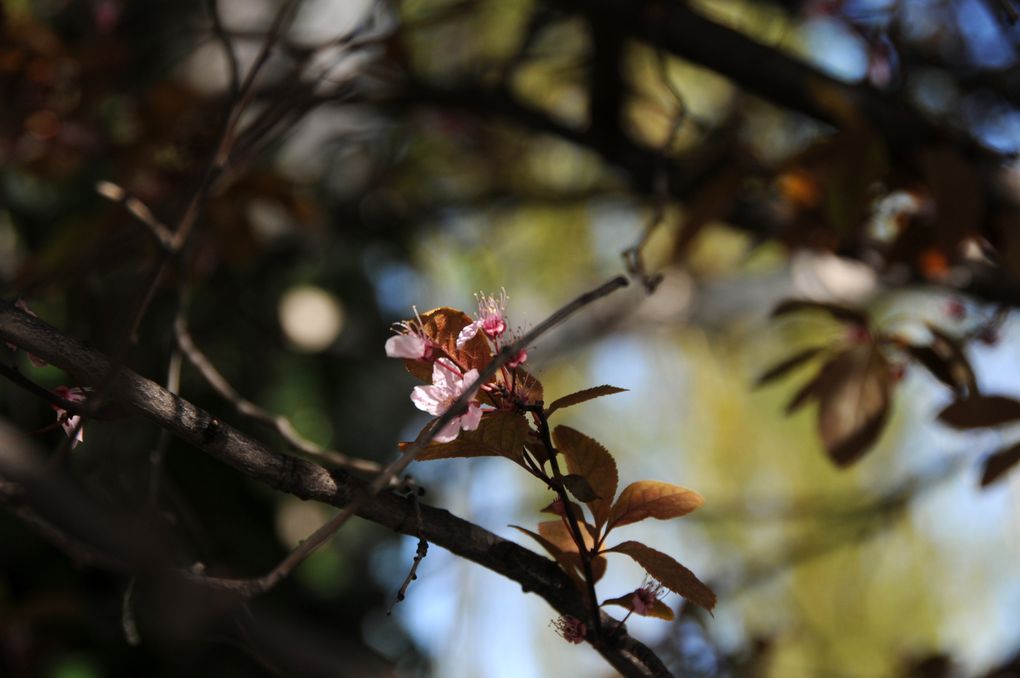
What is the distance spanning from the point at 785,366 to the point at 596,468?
47cm

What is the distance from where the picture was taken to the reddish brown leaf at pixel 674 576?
1.80 ft

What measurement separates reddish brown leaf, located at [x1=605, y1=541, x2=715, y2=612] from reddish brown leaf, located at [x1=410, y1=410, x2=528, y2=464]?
101 millimetres

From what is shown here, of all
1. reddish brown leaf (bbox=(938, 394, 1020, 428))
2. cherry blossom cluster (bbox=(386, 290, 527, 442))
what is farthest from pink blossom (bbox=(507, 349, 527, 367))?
reddish brown leaf (bbox=(938, 394, 1020, 428))

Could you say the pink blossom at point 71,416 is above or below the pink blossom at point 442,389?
below

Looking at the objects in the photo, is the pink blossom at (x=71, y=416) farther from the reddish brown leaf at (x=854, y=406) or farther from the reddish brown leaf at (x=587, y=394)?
the reddish brown leaf at (x=854, y=406)

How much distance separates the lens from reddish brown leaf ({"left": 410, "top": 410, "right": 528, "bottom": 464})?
54 cm

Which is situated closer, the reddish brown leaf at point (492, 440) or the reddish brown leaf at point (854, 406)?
the reddish brown leaf at point (492, 440)

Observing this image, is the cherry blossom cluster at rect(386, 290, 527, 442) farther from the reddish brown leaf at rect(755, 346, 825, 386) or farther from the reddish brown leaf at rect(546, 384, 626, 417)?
the reddish brown leaf at rect(755, 346, 825, 386)

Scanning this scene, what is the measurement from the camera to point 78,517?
0.43 m

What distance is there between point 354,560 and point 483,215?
895 millimetres

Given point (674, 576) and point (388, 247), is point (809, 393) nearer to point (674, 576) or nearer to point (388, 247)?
point (674, 576)

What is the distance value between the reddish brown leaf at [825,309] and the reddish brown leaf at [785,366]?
43 millimetres

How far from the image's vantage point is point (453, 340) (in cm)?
57

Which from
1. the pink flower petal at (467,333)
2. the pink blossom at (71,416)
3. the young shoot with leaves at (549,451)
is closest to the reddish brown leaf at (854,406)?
the young shoot with leaves at (549,451)
